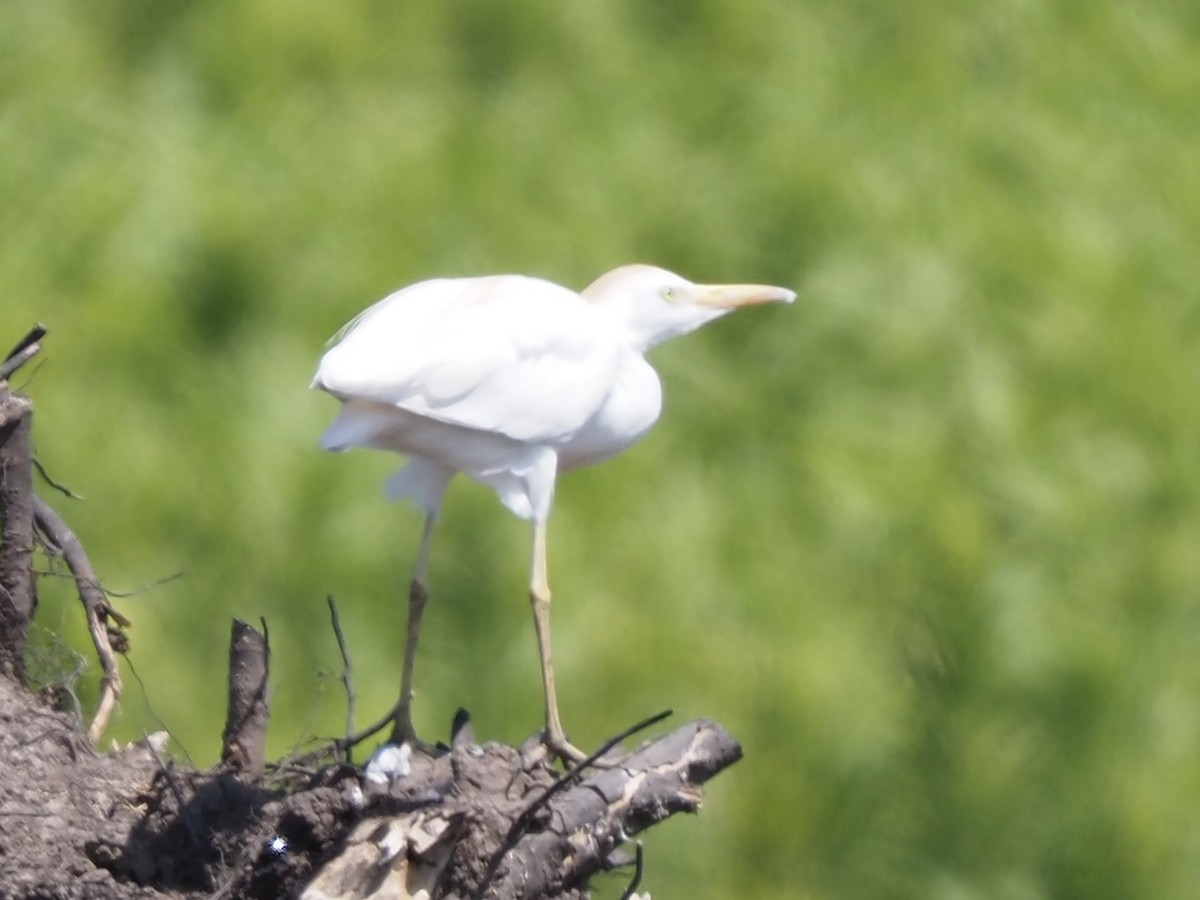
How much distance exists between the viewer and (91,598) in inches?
95.6

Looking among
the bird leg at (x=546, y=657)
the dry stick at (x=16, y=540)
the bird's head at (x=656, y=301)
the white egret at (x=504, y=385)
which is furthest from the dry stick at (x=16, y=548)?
the bird's head at (x=656, y=301)

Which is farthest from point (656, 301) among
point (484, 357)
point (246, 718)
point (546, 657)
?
point (246, 718)

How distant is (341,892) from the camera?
1.87 metres

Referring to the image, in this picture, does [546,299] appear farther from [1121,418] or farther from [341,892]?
[1121,418]

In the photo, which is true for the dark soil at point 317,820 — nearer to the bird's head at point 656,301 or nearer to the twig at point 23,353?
the twig at point 23,353

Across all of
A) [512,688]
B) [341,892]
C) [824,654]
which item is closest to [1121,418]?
[824,654]

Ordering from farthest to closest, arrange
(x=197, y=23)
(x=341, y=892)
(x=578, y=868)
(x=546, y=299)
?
(x=197, y=23), (x=546, y=299), (x=578, y=868), (x=341, y=892)

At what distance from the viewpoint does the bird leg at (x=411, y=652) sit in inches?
91.4

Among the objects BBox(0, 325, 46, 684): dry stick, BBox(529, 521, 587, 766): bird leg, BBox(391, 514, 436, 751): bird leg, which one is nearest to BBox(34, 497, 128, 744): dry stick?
BBox(0, 325, 46, 684): dry stick

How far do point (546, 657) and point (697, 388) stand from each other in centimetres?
139

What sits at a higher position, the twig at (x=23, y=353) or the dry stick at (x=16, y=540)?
the twig at (x=23, y=353)

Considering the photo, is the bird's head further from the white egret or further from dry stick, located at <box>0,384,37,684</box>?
dry stick, located at <box>0,384,37,684</box>

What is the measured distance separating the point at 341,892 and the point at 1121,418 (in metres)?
2.37

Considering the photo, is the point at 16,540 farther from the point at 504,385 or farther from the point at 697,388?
the point at 697,388
